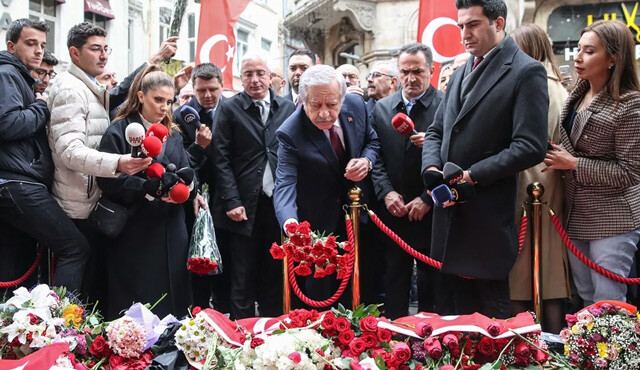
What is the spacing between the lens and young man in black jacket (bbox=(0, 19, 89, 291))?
4.17 meters

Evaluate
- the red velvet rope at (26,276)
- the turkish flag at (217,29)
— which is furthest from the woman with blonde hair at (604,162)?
the turkish flag at (217,29)

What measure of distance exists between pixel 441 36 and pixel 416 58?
2471 mm

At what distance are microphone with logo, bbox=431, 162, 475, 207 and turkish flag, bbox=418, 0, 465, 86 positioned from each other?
3623 mm

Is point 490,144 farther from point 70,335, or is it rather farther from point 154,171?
point 70,335

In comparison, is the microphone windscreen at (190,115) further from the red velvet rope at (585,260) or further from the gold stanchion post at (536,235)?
the red velvet rope at (585,260)

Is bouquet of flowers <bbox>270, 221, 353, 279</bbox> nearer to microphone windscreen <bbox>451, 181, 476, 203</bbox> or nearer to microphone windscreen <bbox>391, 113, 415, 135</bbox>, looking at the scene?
microphone windscreen <bbox>451, 181, 476, 203</bbox>

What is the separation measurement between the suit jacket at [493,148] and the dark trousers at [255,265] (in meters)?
1.69

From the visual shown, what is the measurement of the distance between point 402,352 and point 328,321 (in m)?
0.38

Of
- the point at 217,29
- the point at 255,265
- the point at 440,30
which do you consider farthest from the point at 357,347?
the point at 217,29

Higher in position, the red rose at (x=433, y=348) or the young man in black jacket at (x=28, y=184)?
the young man in black jacket at (x=28, y=184)

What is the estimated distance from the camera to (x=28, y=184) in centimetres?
421

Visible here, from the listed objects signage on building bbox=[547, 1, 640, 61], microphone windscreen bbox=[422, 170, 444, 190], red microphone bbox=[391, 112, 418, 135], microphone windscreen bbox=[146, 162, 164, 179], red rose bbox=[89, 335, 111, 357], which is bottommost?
red rose bbox=[89, 335, 111, 357]

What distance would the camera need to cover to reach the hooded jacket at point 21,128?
417 centimetres

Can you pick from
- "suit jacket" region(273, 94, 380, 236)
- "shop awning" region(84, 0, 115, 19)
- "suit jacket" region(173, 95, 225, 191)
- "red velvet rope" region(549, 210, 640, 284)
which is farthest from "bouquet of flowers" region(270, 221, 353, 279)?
"shop awning" region(84, 0, 115, 19)
